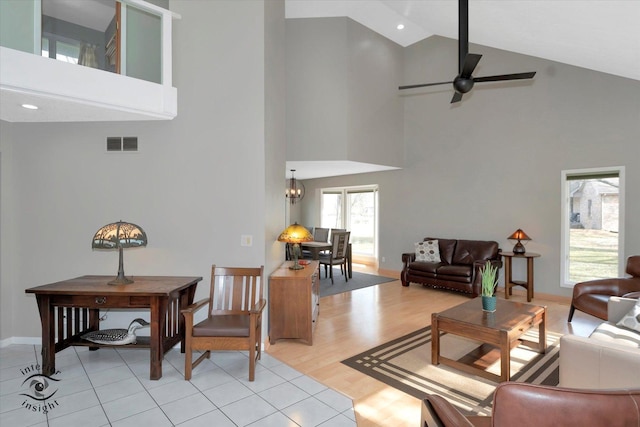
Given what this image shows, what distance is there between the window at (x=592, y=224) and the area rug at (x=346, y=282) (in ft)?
10.6

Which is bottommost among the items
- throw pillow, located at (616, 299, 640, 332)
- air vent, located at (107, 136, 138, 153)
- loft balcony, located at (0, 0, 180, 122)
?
throw pillow, located at (616, 299, 640, 332)

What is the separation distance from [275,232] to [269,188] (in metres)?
0.63

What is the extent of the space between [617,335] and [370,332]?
2.31 meters

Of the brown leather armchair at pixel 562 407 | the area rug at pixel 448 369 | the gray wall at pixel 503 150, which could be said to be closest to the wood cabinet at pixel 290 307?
the area rug at pixel 448 369

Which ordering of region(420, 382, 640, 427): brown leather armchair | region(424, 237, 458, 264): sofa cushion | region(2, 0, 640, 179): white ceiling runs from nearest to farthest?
1. region(420, 382, 640, 427): brown leather armchair
2. region(2, 0, 640, 179): white ceiling
3. region(424, 237, 458, 264): sofa cushion

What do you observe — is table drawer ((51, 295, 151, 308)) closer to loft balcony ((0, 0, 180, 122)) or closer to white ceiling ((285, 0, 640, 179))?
loft balcony ((0, 0, 180, 122))

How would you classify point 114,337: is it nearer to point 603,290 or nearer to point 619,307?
point 619,307

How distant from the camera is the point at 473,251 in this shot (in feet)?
19.9

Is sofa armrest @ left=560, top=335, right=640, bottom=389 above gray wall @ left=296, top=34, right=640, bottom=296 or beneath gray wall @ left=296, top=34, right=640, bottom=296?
beneath

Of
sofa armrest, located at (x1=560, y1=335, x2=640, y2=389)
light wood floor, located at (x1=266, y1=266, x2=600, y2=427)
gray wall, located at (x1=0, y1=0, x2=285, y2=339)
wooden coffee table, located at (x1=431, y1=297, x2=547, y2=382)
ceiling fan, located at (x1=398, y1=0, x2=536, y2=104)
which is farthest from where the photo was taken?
gray wall, located at (x1=0, y1=0, x2=285, y2=339)

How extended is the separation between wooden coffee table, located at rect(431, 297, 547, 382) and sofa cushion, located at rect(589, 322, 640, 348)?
1.58 feet

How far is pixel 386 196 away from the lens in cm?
774

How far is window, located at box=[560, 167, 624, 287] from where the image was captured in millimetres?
4883

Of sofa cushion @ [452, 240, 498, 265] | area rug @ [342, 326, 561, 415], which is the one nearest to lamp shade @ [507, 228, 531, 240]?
sofa cushion @ [452, 240, 498, 265]
